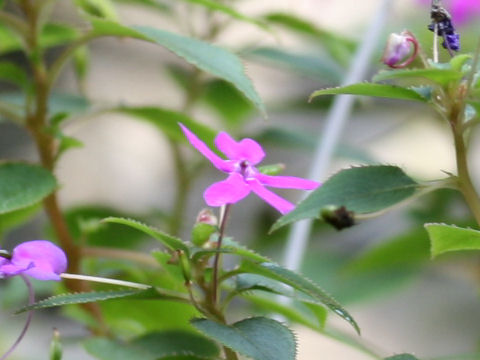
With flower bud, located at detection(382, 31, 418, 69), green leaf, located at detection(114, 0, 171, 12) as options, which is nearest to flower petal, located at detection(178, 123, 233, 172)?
flower bud, located at detection(382, 31, 418, 69)

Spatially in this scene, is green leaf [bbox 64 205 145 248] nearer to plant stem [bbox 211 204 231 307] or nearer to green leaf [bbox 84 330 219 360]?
green leaf [bbox 84 330 219 360]

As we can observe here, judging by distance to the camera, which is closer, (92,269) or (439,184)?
(439,184)

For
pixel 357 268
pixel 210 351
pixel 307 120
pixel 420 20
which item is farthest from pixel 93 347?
pixel 307 120

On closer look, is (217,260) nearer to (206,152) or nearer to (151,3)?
(206,152)

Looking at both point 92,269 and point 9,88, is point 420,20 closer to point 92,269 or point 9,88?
point 9,88

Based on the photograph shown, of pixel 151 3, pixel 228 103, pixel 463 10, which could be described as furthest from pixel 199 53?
pixel 463 10
